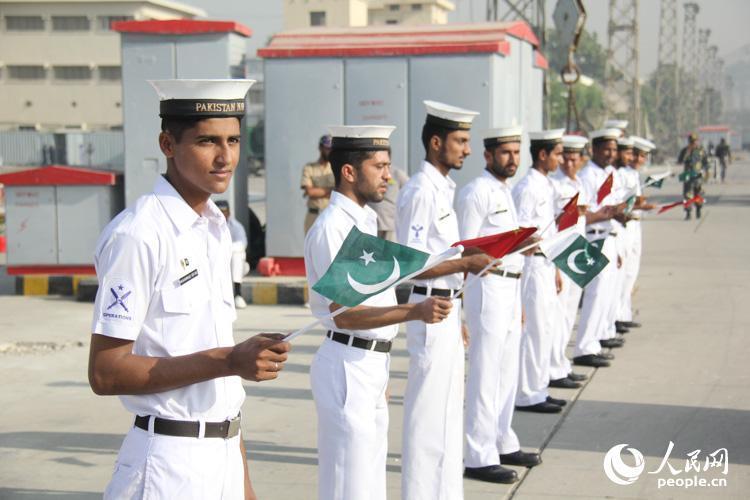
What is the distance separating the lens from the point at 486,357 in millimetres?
6395

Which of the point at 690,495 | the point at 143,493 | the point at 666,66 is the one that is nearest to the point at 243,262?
the point at 690,495

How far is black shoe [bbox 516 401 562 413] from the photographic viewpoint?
788 cm

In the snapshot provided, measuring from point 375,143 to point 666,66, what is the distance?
104291mm

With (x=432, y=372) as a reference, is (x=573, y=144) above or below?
above

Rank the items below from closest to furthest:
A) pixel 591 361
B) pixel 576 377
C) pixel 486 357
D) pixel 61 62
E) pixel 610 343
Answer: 1. pixel 486 357
2. pixel 576 377
3. pixel 591 361
4. pixel 610 343
5. pixel 61 62

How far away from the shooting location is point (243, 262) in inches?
503

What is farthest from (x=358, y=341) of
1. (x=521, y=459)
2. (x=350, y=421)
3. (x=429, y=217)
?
(x=521, y=459)

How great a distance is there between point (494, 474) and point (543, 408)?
1.70m

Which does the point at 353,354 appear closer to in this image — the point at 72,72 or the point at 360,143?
the point at 360,143

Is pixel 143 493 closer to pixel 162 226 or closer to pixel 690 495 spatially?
pixel 162 226

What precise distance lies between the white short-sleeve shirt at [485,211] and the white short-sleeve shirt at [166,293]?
134 inches

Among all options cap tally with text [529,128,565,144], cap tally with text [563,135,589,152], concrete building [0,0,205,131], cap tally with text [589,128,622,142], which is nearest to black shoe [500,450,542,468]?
cap tally with text [529,128,565,144]

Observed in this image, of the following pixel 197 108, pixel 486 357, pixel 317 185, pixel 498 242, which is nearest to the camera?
pixel 197 108

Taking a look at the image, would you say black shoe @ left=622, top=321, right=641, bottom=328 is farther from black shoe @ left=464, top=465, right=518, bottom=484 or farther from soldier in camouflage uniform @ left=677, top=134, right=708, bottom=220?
soldier in camouflage uniform @ left=677, top=134, right=708, bottom=220
